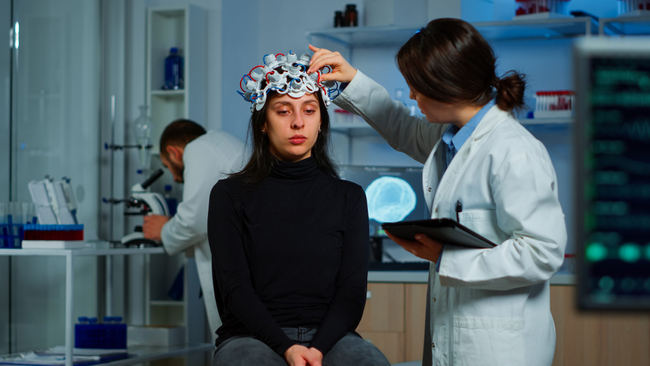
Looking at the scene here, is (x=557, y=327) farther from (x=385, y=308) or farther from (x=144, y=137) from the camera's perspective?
(x=144, y=137)

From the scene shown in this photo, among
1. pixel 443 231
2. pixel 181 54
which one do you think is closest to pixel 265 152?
pixel 443 231

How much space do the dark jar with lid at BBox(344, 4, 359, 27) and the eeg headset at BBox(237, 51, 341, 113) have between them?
5.71ft

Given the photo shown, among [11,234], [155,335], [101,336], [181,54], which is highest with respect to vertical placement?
[181,54]

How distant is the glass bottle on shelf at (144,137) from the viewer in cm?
334

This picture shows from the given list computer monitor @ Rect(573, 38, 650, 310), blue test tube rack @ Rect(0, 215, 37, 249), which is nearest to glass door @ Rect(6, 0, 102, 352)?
blue test tube rack @ Rect(0, 215, 37, 249)

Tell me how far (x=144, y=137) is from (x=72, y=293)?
125 cm

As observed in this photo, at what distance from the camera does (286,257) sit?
146 centimetres

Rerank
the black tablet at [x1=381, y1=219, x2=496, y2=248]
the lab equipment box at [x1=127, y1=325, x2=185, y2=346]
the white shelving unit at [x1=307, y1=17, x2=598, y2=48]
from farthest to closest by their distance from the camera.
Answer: the lab equipment box at [x1=127, y1=325, x2=185, y2=346]
the white shelving unit at [x1=307, y1=17, x2=598, y2=48]
the black tablet at [x1=381, y1=219, x2=496, y2=248]

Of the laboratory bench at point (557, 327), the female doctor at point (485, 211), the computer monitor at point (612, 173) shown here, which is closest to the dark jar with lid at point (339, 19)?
the laboratory bench at point (557, 327)

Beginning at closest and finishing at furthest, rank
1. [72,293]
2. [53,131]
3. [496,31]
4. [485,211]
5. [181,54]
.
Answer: [485,211], [72,293], [496,31], [53,131], [181,54]

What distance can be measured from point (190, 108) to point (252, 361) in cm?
226

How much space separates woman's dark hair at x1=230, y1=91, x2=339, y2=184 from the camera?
1.58m

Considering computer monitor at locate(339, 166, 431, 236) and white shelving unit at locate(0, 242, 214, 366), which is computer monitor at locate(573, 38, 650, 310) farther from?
computer monitor at locate(339, 166, 431, 236)

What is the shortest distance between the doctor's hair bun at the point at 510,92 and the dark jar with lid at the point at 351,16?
6.60 ft
